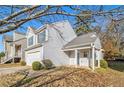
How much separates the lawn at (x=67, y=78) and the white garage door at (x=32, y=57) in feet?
0.98

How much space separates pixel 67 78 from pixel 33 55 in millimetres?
1256

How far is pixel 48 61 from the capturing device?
612cm

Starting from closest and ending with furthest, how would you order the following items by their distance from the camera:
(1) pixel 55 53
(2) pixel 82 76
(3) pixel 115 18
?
(3) pixel 115 18
(2) pixel 82 76
(1) pixel 55 53

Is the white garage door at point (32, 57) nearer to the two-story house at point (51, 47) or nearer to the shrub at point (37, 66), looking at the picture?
the two-story house at point (51, 47)

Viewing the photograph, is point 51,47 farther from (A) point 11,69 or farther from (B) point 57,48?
(A) point 11,69

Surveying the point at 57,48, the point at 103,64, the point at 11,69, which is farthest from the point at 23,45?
the point at 103,64

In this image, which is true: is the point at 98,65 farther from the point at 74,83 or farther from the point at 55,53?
the point at 55,53

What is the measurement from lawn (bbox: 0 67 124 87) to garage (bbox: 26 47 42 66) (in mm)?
325

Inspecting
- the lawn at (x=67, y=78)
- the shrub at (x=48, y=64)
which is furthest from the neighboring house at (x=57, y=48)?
the lawn at (x=67, y=78)

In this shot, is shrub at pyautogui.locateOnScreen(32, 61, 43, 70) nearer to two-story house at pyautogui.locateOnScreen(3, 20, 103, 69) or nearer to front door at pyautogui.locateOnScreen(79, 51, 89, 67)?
two-story house at pyautogui.locateOnScreen(3, 20, 103, 69)

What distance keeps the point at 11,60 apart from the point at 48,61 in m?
1.03

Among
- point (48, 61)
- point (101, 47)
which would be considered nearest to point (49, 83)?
point (48, 61)

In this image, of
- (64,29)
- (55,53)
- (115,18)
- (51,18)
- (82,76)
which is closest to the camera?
(115,18)

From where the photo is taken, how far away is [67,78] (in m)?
6.07
